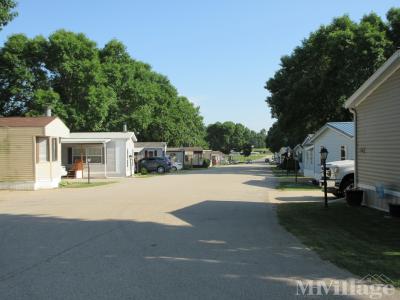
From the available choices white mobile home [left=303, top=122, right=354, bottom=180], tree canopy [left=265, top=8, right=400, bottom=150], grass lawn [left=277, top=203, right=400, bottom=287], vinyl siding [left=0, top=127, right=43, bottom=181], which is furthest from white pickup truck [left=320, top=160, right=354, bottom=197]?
tree canopy [left=265, top=8, right=400, bottom=150]

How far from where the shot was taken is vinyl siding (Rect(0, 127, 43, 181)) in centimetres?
2633

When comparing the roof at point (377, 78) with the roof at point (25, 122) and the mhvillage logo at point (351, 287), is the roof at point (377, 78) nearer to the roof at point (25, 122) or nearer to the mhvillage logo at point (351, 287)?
the mhvillage logo at point (351, 287)

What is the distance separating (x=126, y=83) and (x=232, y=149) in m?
124

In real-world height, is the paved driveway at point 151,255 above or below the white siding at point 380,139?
below

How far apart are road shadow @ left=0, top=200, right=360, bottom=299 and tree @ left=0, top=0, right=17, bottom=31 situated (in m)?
13.3

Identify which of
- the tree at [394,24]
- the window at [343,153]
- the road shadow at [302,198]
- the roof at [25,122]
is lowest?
the road shadow at [302,198]

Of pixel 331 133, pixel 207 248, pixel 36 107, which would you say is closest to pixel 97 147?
pixel 36 107

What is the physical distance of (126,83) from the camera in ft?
180

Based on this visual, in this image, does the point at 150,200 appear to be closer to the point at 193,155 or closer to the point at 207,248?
the point at 207,248

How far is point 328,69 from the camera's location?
1736 inches

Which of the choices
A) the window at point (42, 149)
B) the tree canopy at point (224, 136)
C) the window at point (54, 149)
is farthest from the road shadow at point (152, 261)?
the tree canopy at point (224, 136)

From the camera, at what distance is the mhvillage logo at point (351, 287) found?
615 cm

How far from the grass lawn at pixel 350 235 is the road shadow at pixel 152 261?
393mm

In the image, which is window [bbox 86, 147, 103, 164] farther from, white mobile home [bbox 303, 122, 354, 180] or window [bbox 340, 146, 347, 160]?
window [bbox 340, 146, 347, 160]
